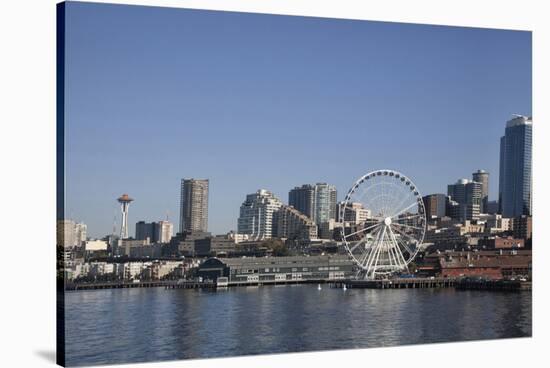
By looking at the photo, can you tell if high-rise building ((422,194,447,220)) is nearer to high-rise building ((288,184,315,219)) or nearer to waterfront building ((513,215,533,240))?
waterfront building ((513,215,533,240))

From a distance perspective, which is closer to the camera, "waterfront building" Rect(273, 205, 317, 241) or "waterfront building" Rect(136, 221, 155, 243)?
"waterfront building" Rect(136, 221, 155, 243)

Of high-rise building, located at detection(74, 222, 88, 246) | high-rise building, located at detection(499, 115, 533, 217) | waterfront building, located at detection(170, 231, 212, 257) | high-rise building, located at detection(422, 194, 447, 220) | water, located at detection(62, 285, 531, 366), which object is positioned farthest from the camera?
high-rise building, located at detection(422, 194, 447, 220)

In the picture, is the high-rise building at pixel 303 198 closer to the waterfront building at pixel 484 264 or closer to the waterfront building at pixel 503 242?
the waterfront building at pixel 484 264

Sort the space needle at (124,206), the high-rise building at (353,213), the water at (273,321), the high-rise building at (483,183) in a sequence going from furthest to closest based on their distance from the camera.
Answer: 1. the high-rise building at (353,213)
2. the high-rise building at (483,183)
3. the space needle at (124,206)
4. the water at (273,321)

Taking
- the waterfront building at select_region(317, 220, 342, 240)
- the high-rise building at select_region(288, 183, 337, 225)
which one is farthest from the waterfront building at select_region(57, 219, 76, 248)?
the waterfront building at select_region(317, 220, 342, 240)

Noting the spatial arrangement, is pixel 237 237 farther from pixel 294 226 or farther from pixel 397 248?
pixel 397 248

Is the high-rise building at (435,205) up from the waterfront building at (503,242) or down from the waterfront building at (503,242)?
up

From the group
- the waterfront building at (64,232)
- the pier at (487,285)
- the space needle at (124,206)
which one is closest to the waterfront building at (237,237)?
the space needle at (124,206)
